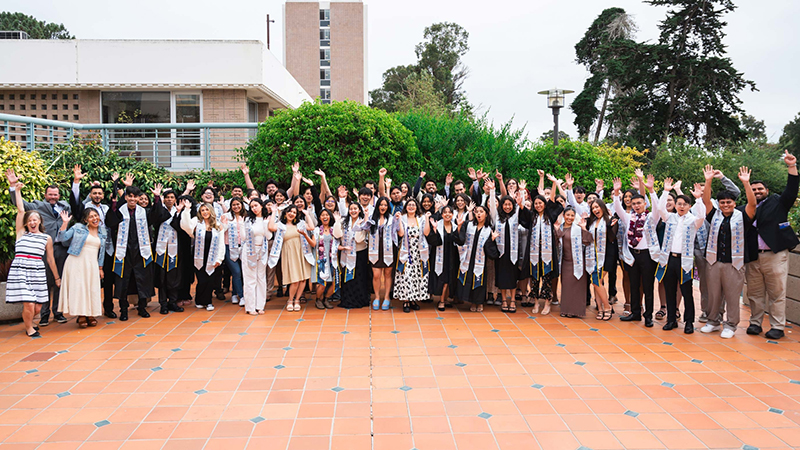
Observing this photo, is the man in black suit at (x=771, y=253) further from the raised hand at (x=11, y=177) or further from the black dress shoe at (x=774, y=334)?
the raised hand at (x=11, y=177)

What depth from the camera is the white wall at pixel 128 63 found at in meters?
13.8

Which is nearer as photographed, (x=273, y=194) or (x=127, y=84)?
(x=273, y=194)

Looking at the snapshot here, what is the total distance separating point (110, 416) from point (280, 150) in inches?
265

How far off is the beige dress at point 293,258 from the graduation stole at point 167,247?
4.93ft

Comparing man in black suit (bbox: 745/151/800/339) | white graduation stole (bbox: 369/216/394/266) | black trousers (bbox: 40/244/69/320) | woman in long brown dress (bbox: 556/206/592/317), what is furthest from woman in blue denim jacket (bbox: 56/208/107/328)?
man in black suit (bbox: 745/151/800/339)

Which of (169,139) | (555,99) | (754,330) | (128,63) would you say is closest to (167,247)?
(169,139)

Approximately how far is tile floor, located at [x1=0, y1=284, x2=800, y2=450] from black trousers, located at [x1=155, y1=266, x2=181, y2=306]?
0.53 m

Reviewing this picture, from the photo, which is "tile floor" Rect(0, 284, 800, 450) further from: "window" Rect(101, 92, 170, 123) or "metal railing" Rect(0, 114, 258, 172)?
"window" Rect(101, 92, 170, 123)

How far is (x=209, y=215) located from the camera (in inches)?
313

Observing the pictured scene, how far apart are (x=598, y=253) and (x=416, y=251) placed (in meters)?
2.47

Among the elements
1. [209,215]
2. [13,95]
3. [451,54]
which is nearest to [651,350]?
[209,215]

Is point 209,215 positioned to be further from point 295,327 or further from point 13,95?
point 13,95

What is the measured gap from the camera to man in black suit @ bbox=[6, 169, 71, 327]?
7031 millimetres

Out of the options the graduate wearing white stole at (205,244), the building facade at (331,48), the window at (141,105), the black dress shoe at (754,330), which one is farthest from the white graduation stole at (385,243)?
the building facade at (331,48)
